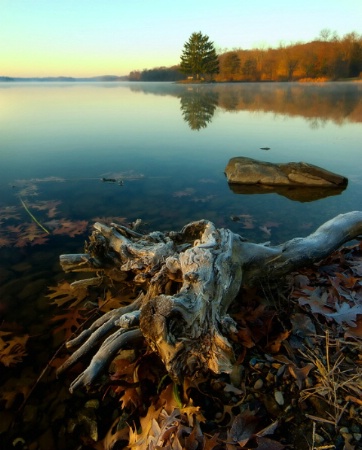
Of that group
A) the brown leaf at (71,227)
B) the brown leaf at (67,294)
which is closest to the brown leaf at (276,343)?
the brown leaf at (67,294)

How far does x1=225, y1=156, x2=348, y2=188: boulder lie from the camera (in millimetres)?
8375

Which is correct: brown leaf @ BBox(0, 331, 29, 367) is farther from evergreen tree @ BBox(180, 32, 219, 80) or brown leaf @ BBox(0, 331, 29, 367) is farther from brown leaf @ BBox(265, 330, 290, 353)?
evergreen tree @ BBox(180, 32, 219, 80)

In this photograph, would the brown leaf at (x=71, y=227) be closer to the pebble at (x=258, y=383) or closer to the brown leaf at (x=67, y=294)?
the brown leaf at (x=67, y=294)

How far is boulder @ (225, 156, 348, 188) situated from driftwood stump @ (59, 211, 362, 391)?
14.6 ft

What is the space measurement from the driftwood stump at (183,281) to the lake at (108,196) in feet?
2.05

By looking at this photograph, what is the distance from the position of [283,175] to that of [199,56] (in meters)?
80.8

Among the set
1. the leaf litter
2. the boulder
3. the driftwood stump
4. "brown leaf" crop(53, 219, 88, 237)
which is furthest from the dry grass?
the boulder

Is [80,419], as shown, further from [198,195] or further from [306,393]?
[198,195]

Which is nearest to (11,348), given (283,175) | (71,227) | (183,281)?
(183,281)

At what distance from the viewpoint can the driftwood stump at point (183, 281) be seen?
A: 6.94ft

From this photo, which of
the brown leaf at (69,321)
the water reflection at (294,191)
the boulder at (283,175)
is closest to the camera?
the brown leaf at (69,321)

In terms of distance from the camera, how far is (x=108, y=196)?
7.76 m

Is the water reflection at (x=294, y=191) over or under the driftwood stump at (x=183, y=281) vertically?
under

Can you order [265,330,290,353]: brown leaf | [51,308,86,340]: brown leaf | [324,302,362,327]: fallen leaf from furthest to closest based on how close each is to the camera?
[51,308,86,340]: brown leaf, [324,302,362,327]: fallen leaf, [265,330,290,353]: brown leaf
